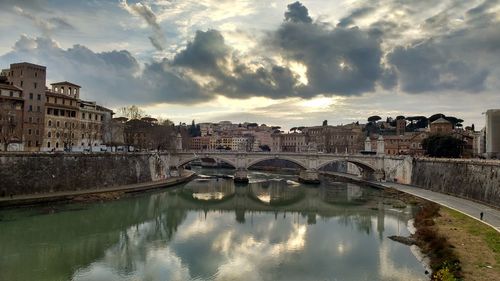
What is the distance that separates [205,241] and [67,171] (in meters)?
17.9

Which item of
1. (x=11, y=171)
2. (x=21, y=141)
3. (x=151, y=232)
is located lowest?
(x=151, y=232)

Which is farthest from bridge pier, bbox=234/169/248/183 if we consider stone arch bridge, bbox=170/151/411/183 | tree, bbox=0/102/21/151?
tree, bbox=0/102/21/151

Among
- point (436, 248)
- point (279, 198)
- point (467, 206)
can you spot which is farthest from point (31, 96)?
point (467, 206)

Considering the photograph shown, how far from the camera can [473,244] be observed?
56.1ft

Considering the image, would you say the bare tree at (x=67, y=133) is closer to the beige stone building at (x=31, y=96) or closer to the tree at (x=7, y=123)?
the beige stone building at (x=31, y=96)

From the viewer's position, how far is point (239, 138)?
12488cm

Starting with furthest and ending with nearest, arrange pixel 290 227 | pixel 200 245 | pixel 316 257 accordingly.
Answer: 1. pixel 290 227
2. pixel 200 245
3. pixel 316 257

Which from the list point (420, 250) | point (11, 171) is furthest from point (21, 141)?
point (420, 250)

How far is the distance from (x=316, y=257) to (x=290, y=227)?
7.77 meters

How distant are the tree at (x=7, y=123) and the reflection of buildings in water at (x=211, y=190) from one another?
55.9 feet

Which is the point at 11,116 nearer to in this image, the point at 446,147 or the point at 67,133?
the point at 67,133

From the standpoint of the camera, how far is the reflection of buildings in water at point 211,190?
40.2 m

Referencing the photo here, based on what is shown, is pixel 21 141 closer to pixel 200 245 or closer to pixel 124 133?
pixel 124 133

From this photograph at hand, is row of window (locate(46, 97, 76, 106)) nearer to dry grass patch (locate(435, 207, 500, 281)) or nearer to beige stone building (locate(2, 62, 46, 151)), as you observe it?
beige stone building (locate(2, 62, 46, 151))
